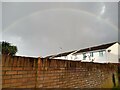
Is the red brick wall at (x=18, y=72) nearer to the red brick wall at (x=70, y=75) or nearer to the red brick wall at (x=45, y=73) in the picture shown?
the red brick wall at (x=45, y=73)

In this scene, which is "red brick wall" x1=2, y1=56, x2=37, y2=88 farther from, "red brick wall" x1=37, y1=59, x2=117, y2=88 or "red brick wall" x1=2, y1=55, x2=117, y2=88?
"red brick wall" x1=37, y1=59, x2=117, y2=88

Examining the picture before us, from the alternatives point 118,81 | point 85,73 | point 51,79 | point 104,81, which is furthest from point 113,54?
point 51,79

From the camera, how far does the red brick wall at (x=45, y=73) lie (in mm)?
4078

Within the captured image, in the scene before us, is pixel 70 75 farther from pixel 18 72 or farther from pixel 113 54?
pixel 113 54

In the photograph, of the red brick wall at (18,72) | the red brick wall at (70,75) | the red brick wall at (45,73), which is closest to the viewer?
the red brick wall at (18,72)

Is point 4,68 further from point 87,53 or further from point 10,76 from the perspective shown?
point 87,53

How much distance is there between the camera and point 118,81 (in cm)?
1320

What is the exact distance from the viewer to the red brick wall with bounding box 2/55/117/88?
4.08 metres

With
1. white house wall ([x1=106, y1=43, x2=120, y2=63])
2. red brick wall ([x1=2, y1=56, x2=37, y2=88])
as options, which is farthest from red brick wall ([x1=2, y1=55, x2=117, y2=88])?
white house wall ([x1=106, y1=43, x2=120, y2=63])

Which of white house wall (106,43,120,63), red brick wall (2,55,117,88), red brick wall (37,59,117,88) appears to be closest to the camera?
red brick wall (2,55,117,88)

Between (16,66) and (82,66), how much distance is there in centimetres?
398

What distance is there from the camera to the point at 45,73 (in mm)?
5309

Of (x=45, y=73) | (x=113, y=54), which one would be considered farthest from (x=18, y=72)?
(x=113, y=54)

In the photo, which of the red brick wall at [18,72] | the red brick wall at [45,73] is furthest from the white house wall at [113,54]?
the red brick wall at [18,72]
